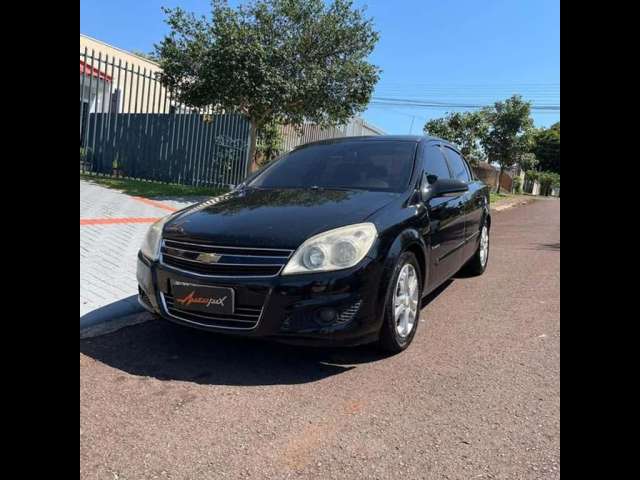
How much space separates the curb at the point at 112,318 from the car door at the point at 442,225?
7.61 ft

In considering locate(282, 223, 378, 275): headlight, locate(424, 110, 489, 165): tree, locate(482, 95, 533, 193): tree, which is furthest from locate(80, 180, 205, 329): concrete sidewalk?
locate(482, 95, 533, 193): tree

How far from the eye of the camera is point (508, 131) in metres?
26.0

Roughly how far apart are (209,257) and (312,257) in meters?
0.64

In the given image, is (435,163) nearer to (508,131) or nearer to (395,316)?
(395,316)

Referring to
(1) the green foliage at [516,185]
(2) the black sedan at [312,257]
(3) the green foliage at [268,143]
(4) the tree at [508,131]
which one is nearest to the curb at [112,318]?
(2) the black sedan at [312,257]

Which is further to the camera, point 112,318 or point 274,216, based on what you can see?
point 112,318

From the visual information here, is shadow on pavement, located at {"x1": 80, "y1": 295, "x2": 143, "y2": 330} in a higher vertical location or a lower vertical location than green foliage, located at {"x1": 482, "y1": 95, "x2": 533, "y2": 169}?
lower

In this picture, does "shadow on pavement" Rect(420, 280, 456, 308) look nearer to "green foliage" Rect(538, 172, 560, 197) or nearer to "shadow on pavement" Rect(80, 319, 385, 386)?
"shadow on pavement" Rect(80, 319, 385, 386)

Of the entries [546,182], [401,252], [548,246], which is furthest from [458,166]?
[546,182]

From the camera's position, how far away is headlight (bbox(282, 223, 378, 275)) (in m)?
3.08

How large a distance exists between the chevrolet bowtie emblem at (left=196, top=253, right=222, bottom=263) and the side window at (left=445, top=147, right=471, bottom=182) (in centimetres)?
298

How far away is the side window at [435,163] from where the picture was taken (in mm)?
4511
